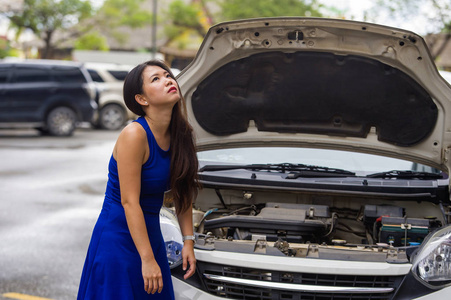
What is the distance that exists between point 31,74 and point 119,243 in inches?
635

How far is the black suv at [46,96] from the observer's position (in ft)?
59.3

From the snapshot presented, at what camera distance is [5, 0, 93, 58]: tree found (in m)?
35.1

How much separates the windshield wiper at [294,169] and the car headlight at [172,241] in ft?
3.12

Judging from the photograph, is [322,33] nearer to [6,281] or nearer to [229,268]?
[229,268]

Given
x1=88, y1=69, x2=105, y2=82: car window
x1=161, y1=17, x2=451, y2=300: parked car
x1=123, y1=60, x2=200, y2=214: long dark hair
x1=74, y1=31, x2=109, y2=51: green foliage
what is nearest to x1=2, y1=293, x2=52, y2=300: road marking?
x1=161, y1=17, x2=451, y2=300: parked car

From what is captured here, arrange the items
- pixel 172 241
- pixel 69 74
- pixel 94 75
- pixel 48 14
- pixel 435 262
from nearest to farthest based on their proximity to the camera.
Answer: pixel 435 262, pixel 172 241, pixel 69 74, pixel 94 75, pixel 48 14

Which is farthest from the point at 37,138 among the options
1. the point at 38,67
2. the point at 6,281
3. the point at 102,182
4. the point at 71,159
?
the point at 6,281

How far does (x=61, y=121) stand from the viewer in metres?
19.1

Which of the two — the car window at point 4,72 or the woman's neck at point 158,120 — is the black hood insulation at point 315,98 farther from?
the car window at point 4,72

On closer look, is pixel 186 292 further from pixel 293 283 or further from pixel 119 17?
pixel 119 17

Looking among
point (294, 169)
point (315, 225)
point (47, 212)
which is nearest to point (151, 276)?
point (315, 225)

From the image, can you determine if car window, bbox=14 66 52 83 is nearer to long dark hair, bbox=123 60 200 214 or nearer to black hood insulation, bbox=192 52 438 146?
black hood insulation, bbox=192 52 438 146

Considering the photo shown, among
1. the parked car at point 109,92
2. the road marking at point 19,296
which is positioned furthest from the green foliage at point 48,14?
the road marking at point 19,296

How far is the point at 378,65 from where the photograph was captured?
4746mm
